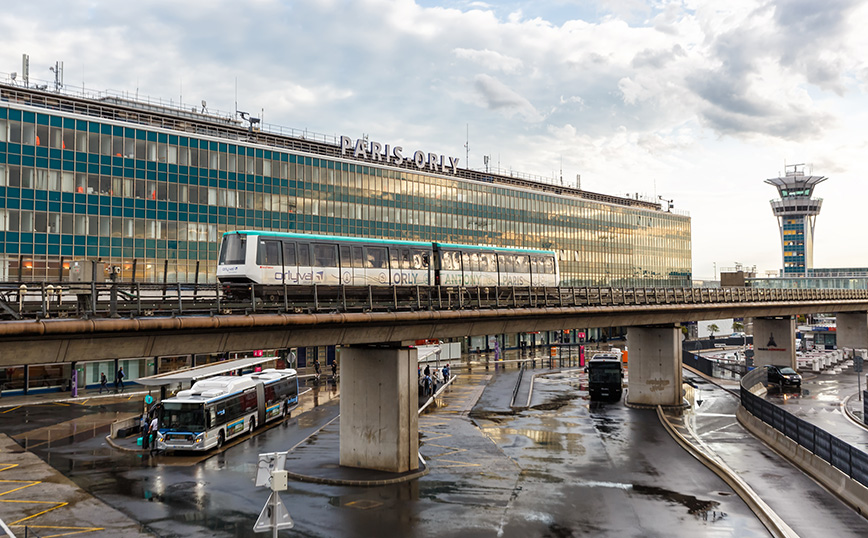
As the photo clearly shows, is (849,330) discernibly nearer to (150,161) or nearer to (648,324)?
(648,324)

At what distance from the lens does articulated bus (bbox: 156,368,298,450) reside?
2892cm

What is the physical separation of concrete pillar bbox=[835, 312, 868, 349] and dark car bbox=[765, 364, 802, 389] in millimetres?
32465

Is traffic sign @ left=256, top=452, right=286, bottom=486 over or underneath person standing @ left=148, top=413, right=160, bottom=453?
over

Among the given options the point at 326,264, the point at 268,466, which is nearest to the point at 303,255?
the point at 326,264

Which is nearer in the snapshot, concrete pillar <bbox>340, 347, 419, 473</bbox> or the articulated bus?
concrete pillar <bbox>340, 347, 419, 473</bbox>

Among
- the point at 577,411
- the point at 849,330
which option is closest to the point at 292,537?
the point at 577,411

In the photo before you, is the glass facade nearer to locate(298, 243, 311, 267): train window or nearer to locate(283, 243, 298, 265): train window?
locate(283, 243, 298, 265): train window

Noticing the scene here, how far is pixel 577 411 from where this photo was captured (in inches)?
1623

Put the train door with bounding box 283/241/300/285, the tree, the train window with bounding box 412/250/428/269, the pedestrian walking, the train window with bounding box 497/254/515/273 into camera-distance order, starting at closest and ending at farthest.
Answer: the train door with bounding box 283/241/300/285 → the train window with bounding box 412/250/428/269 → the train window with bounding box 497/254/515/273 → the pedestrian walking → the tree

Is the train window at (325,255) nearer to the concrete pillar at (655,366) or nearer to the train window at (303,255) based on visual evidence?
the train window at (303,255)

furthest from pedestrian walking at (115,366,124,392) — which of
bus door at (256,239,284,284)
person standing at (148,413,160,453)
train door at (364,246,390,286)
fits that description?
train door at (364,246,390,286)

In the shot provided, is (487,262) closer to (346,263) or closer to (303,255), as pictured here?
(346,263)

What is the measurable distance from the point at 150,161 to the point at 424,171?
38.0 meters

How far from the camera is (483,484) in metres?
24.1
